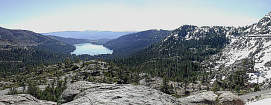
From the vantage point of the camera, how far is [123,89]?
19.7 m

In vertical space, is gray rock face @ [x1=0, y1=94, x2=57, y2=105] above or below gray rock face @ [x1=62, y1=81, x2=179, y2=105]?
below

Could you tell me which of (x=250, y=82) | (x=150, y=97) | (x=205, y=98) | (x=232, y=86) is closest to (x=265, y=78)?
(x=250, y=82)

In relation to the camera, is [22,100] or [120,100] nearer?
[120,100]

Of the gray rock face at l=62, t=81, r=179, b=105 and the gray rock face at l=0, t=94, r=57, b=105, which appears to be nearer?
the gray rock face at l=62, t=81, r=179, b=105

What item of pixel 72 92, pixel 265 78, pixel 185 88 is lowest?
pixel 185 88

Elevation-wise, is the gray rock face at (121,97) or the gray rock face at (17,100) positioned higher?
the gray rock face at (121,97)

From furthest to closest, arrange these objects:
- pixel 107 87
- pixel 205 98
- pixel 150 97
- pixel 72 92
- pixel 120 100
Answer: pixel 205 98 → pixel 72 92 → pixel 107 87 → pixel 150 97 → pixel 120 100

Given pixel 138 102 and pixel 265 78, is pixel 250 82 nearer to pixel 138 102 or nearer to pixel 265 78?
pixel 265 78

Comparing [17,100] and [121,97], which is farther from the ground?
[121,97]

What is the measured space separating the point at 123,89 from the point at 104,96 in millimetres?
2653

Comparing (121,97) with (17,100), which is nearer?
(121,97)

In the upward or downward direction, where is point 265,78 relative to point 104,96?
downward

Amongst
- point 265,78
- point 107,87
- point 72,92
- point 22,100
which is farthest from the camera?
point 265,78

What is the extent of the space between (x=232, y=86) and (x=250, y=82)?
1697 centimetres
